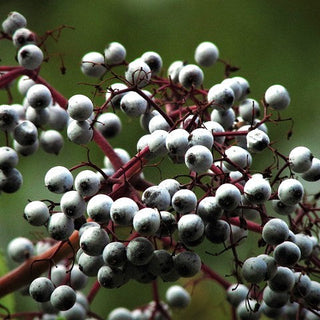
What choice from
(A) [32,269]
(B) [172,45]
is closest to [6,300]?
(A) [32,269]

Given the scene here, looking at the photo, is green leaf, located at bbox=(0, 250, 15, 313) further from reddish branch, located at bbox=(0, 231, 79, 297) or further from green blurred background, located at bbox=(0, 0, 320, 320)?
green blurred background, located at bbox=(0, 0, 320, 320)

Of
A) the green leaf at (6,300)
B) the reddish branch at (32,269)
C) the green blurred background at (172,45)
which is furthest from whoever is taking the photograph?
the green blurred background at (172,45)

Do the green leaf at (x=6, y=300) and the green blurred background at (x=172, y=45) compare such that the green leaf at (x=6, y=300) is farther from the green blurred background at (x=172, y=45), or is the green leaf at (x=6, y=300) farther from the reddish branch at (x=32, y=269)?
the green blurred background at (x=172, y=45)

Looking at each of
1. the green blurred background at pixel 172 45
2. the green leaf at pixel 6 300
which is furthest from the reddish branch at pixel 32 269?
the green blurred background at pixel 172 45

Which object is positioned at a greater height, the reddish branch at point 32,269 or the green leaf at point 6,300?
the reddish branch at point 32,269

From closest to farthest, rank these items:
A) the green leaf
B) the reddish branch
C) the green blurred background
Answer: the reddish branch
the green leaf
the green blurred background

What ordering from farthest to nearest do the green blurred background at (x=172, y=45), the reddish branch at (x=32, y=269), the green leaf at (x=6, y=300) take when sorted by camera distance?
the green blurred background at (x=172, y=45), the green leaf at (x=6, y=300), the reddish branch at (x=32, y=269)

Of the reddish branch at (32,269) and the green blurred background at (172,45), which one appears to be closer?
the reddish branch at (32,269)

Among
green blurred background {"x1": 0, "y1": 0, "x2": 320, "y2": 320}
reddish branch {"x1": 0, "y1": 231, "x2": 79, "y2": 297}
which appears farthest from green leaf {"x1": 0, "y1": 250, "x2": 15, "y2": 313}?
green blurred background {"x1": 0, "y1": 0, "x2": 320, "y2": 320}

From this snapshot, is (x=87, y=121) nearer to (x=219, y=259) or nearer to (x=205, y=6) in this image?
(x=219, y=259)

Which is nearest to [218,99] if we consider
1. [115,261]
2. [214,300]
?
[115,261]
